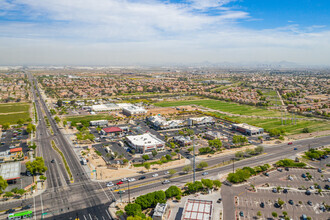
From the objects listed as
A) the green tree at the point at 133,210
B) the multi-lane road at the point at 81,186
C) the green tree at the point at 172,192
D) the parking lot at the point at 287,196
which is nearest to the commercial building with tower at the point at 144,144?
the multi-lane road at the point at 81,186

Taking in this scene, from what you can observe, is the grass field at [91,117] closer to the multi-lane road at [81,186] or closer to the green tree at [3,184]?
the multi-lane road at [81,186]

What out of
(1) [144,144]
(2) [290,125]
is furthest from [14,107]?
(2) [290,125]

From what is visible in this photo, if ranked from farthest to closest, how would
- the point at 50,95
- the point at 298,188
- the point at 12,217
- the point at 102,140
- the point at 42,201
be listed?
1. the point at 50,95
2. the point at 102,140
3. the point at 298,188
4. the point at 42,201
5. the point at 12,217

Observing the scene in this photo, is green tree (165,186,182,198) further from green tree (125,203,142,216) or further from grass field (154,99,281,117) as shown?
grass field (154,99,281,117)

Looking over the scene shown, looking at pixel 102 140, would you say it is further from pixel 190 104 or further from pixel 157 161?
pixel 190 104

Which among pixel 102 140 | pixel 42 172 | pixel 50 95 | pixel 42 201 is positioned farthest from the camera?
pixel 50 95

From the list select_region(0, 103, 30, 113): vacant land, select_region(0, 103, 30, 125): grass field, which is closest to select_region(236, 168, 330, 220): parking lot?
select_region(0, 103, 30, 125): grass field

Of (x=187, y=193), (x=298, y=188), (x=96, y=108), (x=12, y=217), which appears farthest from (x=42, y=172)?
(x=96, y=108)
